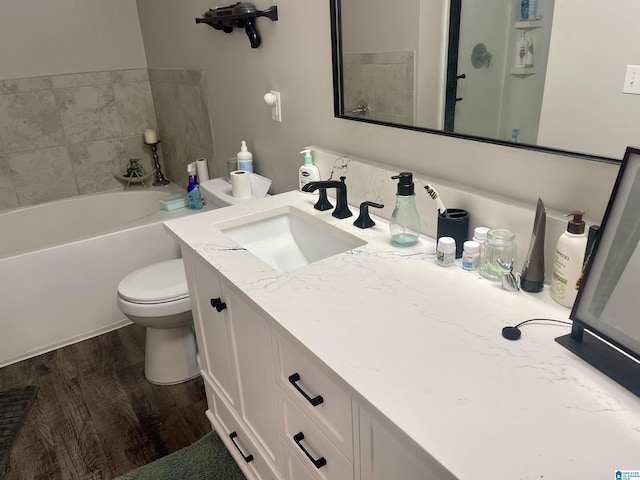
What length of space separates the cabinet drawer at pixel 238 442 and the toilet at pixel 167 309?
0.38 metres

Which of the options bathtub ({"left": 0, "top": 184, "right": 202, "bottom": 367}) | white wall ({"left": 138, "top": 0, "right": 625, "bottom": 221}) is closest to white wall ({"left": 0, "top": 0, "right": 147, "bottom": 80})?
white wall ({"left": 138, "top": 0, "right": 625, "bottom": 221})

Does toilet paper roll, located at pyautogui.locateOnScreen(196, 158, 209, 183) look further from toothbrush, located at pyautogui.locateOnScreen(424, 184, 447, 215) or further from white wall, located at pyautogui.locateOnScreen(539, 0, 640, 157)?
white wall, located at pyautogui.locateOnScreen(539, 0, 640, 157)

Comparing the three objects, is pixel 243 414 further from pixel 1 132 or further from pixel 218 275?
pixel 1 132

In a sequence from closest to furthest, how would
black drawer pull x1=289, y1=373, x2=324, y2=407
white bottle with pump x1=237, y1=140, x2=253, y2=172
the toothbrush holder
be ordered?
black drawer pull x1=289, y1=373, x2=324, y2=407
the toothbrush holder
white bottle with pump x1=237, y1=140, x2=253, y2=172

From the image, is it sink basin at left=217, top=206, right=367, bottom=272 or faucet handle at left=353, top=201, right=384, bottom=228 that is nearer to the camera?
faucet handle at left=353, top=201, right=384, bottom=228

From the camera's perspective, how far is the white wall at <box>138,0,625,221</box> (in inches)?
41.6

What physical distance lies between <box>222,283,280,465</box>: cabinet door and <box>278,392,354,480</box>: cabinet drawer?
62mm

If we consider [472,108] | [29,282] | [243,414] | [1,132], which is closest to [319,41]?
[472,108]

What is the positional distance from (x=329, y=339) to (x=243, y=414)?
67 cm

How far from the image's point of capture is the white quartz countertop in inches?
25.5

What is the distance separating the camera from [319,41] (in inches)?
62.9

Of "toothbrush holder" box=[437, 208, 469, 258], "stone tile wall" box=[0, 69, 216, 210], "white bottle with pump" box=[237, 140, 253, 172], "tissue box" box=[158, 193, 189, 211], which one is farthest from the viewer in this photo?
"stone tile wall" box=[0, 69, 216, 210]

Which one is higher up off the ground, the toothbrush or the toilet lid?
the toothbrush

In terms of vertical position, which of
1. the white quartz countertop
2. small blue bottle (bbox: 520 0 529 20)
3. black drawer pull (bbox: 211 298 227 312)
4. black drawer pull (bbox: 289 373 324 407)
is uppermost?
small blue bottle (bbox: 520 0 529 20)
